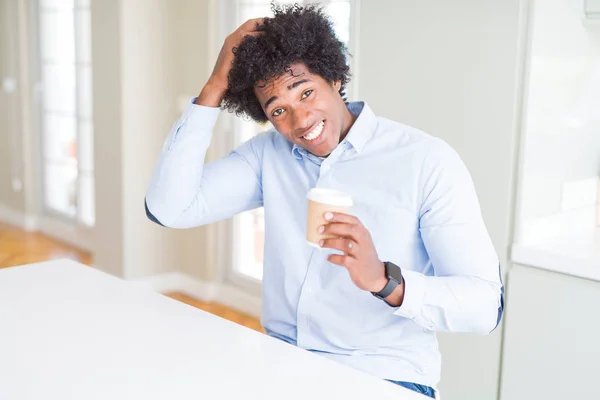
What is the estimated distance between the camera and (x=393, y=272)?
4.27 feet

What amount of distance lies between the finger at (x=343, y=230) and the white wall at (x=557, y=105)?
40.7 inches

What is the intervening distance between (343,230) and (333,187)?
0.37 meters

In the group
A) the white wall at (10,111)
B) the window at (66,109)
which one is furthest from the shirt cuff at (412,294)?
the white wall at (10,111)

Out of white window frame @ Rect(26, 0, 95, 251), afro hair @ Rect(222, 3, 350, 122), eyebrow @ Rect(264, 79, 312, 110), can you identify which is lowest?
white window frame @ Rect(26, 0, 95, 251)

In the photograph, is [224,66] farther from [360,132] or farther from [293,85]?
[360,132]

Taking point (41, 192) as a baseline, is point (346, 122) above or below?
above

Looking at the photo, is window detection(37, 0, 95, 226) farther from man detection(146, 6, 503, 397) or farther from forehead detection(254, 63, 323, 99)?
forehead detection(254, 63, 323, 99)

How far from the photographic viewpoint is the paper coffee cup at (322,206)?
1210 millimetres

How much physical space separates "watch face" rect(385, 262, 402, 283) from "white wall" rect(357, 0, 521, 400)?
93cm

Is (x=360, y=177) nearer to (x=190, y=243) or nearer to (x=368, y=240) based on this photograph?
(x=368, y=240)

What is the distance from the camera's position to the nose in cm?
155

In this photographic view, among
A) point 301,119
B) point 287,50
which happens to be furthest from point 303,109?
point 287,50

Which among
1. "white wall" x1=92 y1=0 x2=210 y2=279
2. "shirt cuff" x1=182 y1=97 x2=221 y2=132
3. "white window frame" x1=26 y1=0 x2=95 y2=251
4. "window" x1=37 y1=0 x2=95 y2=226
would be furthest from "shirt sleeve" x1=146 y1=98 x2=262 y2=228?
"white window frame" x1=26 y1=0 x2=95 y2=251

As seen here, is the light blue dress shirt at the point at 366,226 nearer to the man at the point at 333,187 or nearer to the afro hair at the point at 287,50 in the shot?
the man at the point at 333,187
